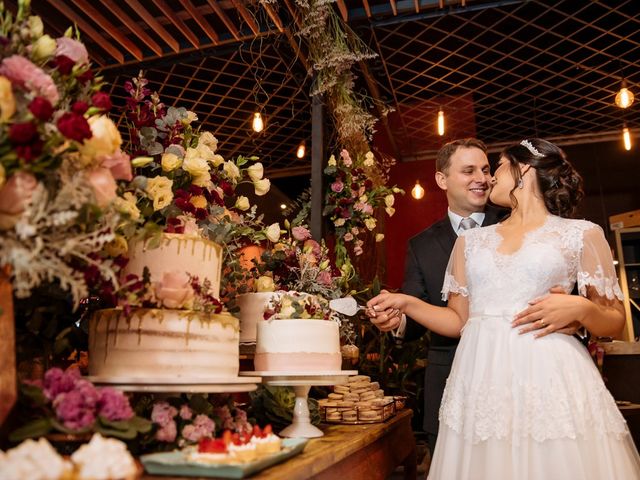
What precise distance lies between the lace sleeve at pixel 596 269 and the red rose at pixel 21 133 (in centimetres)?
168

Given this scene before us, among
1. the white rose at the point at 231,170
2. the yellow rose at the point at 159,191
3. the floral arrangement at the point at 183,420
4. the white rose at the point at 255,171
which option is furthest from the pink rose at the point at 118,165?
the white rose at the point at 255,171

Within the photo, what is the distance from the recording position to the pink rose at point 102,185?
1.26m

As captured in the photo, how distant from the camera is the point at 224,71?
4.54m

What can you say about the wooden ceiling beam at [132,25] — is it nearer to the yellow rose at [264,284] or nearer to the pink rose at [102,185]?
the yellow rose at [264,284]

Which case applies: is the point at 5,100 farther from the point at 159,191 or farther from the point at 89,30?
the point at 89,30

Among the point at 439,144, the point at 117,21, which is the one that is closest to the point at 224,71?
the point at 117,21

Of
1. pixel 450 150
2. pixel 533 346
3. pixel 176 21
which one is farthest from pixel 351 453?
pixel 176 21

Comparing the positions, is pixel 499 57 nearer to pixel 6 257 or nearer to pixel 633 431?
pixel 633 431

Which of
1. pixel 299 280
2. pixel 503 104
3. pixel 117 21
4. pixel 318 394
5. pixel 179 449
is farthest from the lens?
pixel 503 104

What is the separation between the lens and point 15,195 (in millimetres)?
1132

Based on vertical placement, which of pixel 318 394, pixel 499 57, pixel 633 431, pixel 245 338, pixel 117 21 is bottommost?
pixel 633 431

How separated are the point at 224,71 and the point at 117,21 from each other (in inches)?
44.0

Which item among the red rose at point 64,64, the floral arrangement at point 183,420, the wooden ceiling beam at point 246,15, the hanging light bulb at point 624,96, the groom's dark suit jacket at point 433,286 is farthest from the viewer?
the hanging light bulb at point 624,96

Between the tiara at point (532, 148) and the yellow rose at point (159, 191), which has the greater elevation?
the tiara at point (532, 148)
